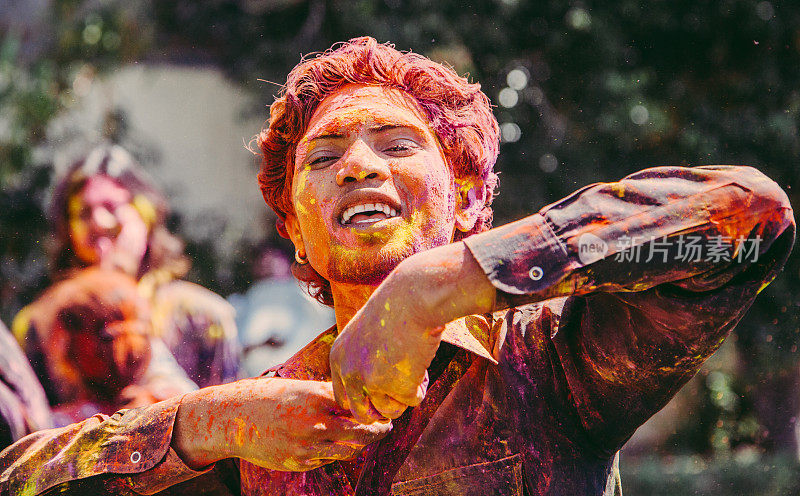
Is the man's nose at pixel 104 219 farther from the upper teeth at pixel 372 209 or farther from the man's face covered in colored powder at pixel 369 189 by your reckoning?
the upper teeth at pixel 372 209

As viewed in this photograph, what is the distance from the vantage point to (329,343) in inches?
66.9

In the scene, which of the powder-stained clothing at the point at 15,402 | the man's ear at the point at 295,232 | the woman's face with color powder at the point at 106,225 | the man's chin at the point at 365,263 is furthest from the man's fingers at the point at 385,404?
the woman's face with color powder at the point at 106,225

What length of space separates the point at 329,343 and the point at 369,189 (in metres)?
0.37

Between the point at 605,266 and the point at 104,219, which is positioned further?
the point at 104,219

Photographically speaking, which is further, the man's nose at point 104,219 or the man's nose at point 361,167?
the man's nose at point 104,219

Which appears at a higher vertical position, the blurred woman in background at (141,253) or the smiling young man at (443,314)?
the smiling young man at (443,314)

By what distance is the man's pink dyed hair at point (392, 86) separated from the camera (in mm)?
1806

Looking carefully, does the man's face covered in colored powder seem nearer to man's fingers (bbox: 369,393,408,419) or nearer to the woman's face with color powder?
man's fingers (bbox: 369,393,408,419)

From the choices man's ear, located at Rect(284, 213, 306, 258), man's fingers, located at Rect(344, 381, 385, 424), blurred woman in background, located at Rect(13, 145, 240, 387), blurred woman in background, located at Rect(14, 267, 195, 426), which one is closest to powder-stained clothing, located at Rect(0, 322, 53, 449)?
blurred woman in background, located at Rect(14, 267, 195, 426)

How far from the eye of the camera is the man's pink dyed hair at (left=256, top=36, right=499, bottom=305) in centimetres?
181

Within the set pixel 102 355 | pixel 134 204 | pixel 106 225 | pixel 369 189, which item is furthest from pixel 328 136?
pixel 134 204

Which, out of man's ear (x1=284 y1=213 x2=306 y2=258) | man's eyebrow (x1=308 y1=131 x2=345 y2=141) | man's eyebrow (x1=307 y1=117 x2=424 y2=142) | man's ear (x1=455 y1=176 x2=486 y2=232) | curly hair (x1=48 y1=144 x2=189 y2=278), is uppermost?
man's eyebrow (x1=307 y1=117 x2=424 y2=142)

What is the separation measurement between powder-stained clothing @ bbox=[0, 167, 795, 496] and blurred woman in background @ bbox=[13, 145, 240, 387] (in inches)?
124

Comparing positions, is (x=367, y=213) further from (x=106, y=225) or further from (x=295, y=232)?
(x=106, y=225)
